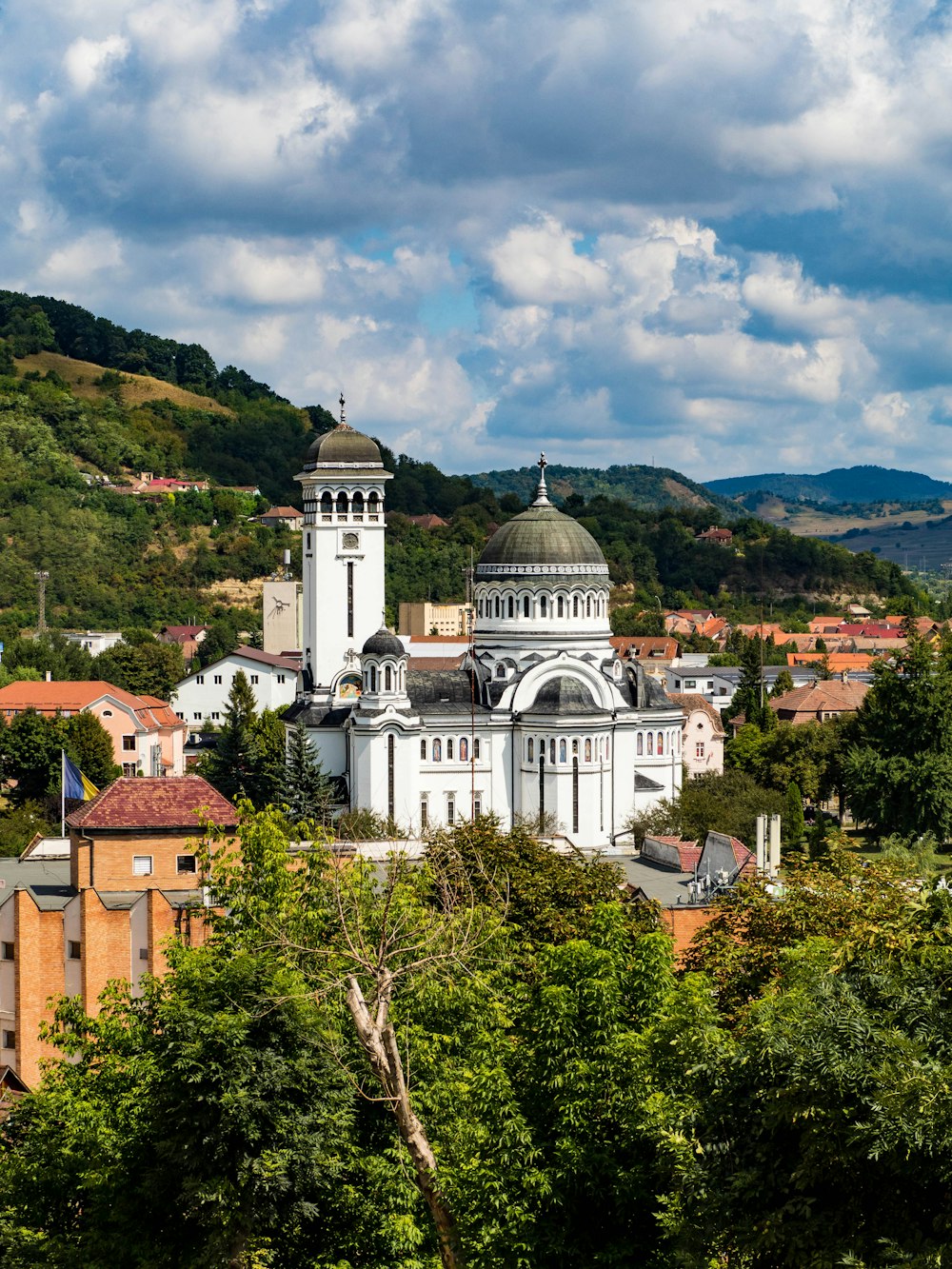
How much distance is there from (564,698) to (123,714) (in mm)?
22957

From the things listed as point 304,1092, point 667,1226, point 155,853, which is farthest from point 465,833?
point 667,1226

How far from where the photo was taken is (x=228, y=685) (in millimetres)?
91938

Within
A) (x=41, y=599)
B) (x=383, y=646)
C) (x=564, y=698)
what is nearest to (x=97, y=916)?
(x=383, y=646)

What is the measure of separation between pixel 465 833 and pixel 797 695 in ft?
168

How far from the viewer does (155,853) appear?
125ft

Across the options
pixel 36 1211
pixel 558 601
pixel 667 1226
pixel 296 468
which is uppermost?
pixel 296 468

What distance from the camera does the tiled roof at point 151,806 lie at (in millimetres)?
37969

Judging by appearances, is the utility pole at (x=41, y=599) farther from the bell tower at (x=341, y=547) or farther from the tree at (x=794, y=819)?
the tree at (x=794, y=819)

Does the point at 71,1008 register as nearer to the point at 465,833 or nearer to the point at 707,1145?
the point at 707,1145

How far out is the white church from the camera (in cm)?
5738

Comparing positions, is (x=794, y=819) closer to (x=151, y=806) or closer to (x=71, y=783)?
(x=71, y=783)

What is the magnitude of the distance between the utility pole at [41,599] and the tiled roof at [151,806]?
7334 cm

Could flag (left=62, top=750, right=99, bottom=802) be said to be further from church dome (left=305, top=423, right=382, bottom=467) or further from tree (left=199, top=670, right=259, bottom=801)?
church dome (left=305, top=423, right=382, bottom=467)

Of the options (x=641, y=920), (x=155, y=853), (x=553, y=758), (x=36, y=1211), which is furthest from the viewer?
(x=553, y=758)
